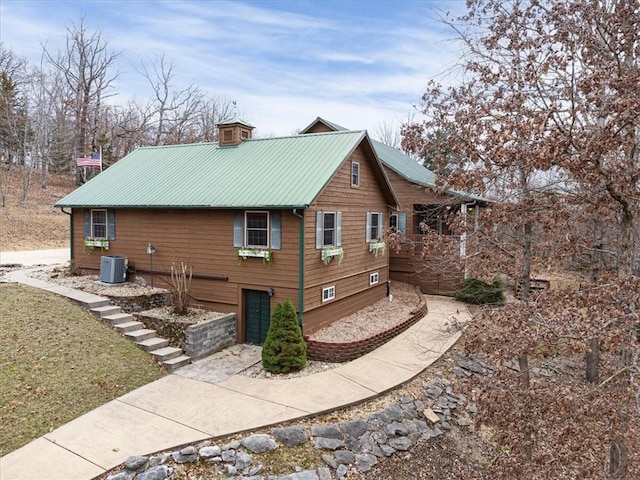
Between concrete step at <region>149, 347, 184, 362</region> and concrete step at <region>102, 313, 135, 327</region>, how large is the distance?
1.62 meters

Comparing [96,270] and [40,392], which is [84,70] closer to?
[96,270]

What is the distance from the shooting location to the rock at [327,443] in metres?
7.23

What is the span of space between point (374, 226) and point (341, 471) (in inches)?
406

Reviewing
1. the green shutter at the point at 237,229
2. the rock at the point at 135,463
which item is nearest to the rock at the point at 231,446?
the rock at the point at 135,463

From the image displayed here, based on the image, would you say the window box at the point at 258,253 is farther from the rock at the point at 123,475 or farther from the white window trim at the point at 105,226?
the rock at the point at 123,475

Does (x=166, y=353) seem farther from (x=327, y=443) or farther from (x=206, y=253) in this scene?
(x=327, y=443)

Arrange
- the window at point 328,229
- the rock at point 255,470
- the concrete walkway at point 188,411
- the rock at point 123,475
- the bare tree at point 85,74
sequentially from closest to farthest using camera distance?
the rock at point 123,475
the concrete walkway at point 188,411
the rock at point 255,470
the window at point 328,229
the bare tree at point 85,74

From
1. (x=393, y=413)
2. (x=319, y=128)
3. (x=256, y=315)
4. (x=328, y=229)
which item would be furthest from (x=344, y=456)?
(x=319, y=128)

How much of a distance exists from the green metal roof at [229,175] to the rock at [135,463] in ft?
20.9

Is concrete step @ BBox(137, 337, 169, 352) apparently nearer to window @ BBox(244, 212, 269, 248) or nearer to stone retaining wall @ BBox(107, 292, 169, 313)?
stone retaining wall @ BBox(107, 292, 169, 313)

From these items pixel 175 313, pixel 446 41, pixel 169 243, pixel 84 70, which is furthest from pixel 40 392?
pixel 84 70

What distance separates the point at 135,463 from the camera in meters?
6.24

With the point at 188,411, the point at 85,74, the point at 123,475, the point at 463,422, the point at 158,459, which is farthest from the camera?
the point at 85,74

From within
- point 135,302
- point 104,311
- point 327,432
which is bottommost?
point 327,432
